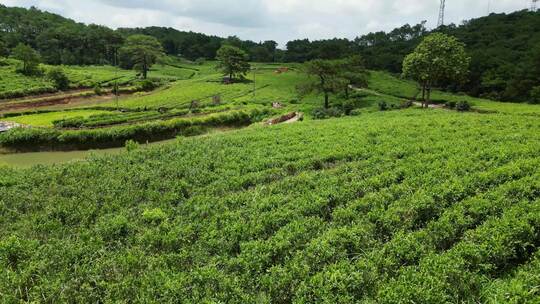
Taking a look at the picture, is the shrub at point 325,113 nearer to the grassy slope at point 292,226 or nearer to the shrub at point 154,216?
the grassy slope at point 292,226

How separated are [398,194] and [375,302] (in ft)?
22.4

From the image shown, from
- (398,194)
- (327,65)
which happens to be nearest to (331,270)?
(398,194)

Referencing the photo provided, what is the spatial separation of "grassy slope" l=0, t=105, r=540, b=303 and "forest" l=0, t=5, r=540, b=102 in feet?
160

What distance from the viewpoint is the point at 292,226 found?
14000mm

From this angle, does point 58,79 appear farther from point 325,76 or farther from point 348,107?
point 348,107

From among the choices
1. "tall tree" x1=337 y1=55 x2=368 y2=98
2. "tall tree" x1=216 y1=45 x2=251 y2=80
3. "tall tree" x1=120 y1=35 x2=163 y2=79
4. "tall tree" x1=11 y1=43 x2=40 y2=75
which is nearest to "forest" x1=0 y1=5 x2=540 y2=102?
"tall tree" x1=11 y1=43 x2=40 y2=75

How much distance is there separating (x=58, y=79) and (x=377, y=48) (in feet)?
328

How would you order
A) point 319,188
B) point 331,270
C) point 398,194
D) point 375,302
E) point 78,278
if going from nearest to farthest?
point 375,302 < point 331,270 < point 78,278 < point 398,194 < point 319,188

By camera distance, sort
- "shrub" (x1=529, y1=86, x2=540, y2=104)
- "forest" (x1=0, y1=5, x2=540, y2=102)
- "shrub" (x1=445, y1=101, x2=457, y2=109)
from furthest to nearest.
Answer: "forest" (x1=0, y1=5, x2=540, y2=102) < "shrub" (x1=529, y1=86, x2=540, y2=104) < "shrub" (x1=445, y1=101, x2=457, y2=109)

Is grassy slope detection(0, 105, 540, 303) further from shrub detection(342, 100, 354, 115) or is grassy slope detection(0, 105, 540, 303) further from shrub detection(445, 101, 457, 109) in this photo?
shrub detection(445, 101, 457, 109)

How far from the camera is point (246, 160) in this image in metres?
23.4

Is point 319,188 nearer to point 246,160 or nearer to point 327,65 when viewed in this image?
point 246,160

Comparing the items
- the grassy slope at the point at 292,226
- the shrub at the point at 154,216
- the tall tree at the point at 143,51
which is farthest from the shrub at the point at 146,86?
the shrub at the point at 154,216

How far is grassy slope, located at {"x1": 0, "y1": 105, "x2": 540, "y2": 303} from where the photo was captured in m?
10.7
